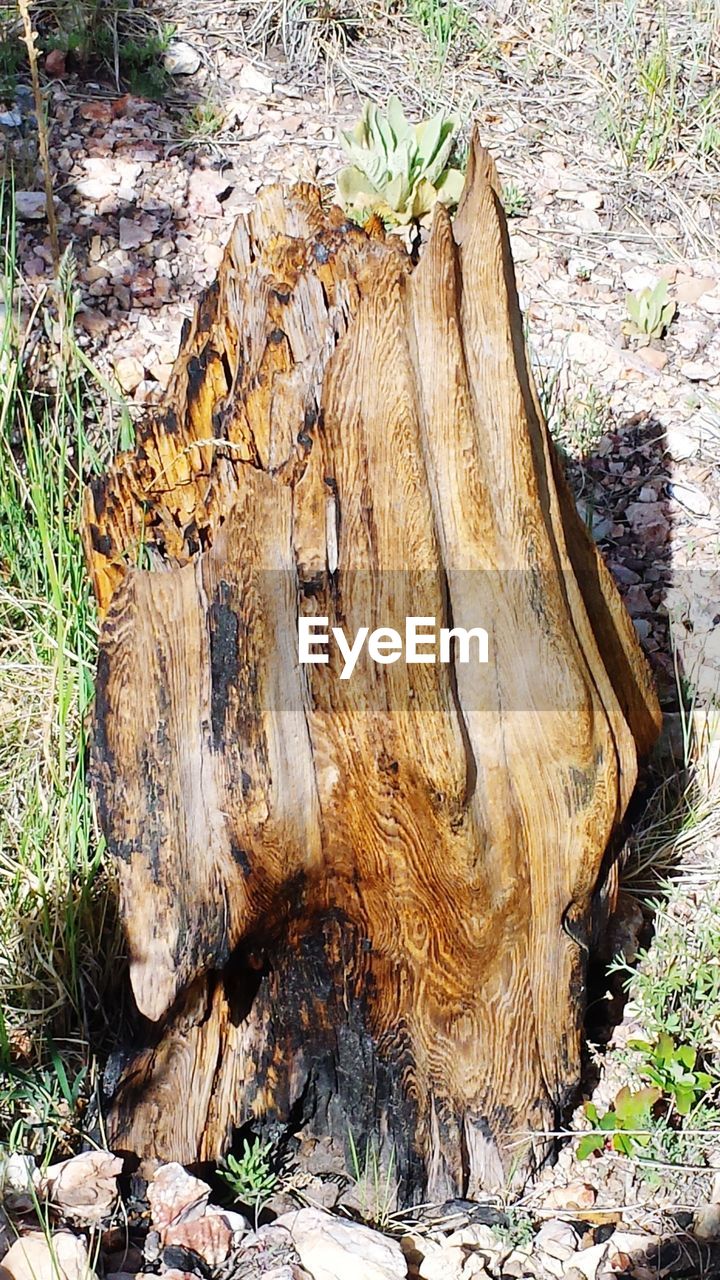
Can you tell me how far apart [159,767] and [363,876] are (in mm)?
437

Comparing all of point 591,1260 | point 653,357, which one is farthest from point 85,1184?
point 653,357

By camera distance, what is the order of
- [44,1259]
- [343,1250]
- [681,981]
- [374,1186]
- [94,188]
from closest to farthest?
[44,1259] < [343,1250] < [374,1186] < [681,981] < [94,188]

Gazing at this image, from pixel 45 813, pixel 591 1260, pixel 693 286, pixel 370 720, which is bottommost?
pixel 591 1260

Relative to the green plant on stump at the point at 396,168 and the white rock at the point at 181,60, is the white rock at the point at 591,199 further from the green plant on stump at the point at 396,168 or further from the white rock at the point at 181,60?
the white rock at the point at 181,60

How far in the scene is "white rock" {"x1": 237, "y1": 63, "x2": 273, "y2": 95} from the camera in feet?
17.2

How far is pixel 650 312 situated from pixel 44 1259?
352 cm

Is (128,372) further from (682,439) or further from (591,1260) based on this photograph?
(591,1260)

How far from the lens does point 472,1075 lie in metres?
2.57

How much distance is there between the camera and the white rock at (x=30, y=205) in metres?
4.47

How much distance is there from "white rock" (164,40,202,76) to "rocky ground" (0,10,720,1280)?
1 cm

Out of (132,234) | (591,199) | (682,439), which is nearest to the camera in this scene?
(682,439)

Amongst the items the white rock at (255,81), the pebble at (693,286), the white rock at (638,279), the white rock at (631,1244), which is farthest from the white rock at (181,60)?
the white rock at (631,1244)

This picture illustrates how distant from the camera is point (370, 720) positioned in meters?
2.25

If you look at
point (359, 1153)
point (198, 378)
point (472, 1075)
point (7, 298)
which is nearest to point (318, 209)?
point (198, 378)
